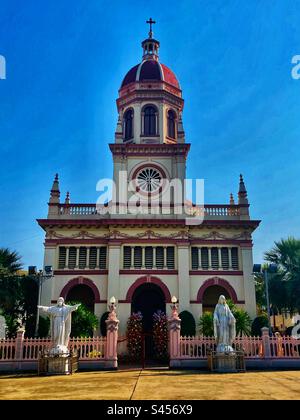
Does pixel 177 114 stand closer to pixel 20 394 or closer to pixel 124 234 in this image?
pixel 124 234

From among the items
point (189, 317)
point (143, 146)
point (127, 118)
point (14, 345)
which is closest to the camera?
point (14, 345)

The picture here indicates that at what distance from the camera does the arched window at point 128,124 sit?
33.5m

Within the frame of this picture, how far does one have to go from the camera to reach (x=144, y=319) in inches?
1136

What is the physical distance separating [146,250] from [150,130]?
10.5 meters

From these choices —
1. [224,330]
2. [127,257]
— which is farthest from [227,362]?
[127,257]

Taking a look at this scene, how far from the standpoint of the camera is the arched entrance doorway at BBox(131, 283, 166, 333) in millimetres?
28953

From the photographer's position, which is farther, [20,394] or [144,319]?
[144,319]

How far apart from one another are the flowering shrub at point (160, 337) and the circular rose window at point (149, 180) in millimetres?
10163

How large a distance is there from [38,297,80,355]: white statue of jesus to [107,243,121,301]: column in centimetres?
926

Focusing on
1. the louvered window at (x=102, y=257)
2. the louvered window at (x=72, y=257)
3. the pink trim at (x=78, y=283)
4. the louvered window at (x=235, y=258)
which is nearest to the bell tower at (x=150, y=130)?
the louvered window at (x=102, y=257)

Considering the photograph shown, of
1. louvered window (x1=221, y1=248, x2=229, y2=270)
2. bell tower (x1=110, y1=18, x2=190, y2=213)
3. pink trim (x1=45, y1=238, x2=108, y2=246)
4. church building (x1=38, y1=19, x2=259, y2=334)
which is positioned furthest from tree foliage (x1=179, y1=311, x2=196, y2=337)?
bell tower (x1=110, y1=18, x2=190, y2=213)

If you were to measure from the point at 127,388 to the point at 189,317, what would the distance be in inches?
596

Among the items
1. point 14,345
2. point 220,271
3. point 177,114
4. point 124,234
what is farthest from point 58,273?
point 177,114

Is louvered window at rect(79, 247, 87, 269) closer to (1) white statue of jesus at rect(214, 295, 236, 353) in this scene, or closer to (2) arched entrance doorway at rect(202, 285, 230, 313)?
(2) arched entrance doorway at rect(202, 285, 230, 313)
